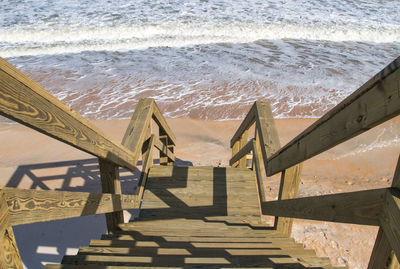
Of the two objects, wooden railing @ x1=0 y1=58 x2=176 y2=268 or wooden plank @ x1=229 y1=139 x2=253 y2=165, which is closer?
wooden railing @ x1=0 y1=58 x2=176 y2=268

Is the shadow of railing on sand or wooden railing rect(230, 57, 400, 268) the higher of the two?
the shadow of railing on sand

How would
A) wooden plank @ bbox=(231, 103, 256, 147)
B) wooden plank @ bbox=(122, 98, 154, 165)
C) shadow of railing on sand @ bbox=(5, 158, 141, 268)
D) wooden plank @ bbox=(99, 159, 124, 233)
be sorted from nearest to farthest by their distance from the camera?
wooden plank @ bbox=(99, 159, 124, 233), wooden plank @ bbox=(122, 98, 154, 165), wooden plank @ bbox=(231, 103, 256, 147), shadow of railing on sand @ bbox=(5, 158, 141, 268)

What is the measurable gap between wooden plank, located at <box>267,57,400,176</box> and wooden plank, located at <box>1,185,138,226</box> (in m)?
1.26

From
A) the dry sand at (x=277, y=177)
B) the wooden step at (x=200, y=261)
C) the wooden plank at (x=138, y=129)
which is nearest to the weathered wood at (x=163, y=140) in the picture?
the dry sand at (x=277, y=177)

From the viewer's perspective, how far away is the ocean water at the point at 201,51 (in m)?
9.20

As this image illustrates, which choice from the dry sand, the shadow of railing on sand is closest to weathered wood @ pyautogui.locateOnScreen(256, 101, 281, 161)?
the dry sand

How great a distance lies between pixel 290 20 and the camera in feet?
53.8

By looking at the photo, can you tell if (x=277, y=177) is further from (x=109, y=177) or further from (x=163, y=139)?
(x=109, y=177)

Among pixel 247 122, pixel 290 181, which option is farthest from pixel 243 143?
pixel 290 181

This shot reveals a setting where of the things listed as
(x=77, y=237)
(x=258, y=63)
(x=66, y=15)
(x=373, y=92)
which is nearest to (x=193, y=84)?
(x=258, y=63)

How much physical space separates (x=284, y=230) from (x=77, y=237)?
9.29 ft

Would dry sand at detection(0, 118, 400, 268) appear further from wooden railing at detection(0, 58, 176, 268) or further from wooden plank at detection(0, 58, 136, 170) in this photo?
wooden plank at detection(0, 58, 136, 170)

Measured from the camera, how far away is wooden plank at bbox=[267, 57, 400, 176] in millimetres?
980

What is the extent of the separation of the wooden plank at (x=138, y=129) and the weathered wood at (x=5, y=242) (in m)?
1.54
